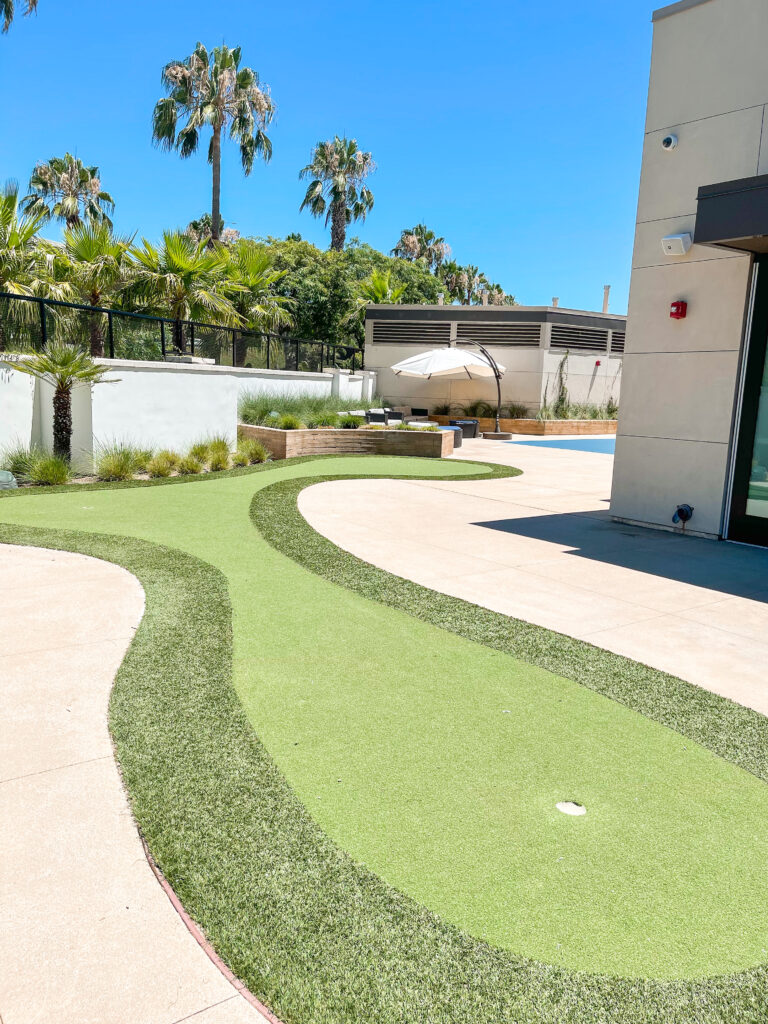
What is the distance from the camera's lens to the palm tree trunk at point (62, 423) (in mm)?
11750

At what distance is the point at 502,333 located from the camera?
2755 centimetres

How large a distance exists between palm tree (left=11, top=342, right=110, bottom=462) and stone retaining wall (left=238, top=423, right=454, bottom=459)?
473 cm

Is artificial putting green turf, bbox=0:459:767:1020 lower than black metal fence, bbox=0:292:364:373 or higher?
lower

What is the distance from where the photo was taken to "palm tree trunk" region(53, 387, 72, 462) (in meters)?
11.8

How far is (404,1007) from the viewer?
80.7 inches

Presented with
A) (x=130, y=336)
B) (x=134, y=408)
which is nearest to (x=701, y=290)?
(x=134, y=408)

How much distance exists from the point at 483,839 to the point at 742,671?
2.64 m

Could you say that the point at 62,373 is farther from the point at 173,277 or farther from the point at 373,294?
the point at 373,294

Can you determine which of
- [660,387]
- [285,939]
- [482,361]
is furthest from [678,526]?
[482,361]

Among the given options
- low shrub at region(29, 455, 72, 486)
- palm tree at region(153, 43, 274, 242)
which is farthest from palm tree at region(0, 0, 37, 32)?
low shrub at region(29, 455, 72, 486)

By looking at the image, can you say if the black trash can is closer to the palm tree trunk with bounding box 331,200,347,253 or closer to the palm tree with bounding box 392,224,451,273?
the palm tree trunk with bounding box 331,200,347,253

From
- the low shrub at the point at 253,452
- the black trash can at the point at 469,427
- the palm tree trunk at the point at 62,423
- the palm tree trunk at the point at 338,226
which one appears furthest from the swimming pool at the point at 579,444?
the palm tree trunk at the point at 338,226

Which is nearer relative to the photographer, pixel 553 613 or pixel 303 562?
pixel 553 613

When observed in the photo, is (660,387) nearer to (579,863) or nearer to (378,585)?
(378,585)
